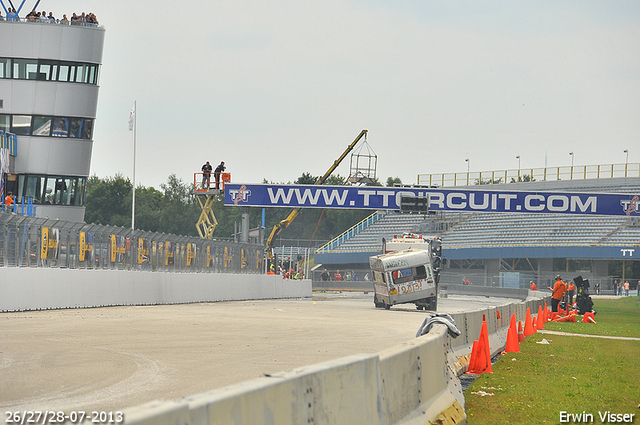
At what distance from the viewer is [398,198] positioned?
149 ft

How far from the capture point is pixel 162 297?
1161 inches

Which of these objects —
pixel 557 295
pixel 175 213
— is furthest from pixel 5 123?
pixel 175 213

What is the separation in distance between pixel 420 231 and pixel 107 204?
154ft

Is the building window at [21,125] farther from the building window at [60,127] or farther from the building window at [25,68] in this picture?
the building window at [25,68]

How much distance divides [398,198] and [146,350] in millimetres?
33682

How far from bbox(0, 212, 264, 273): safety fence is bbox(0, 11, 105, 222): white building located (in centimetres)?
1479

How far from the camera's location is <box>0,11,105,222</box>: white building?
148ft

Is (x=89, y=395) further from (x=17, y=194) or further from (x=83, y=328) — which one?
(x=17, y=194)

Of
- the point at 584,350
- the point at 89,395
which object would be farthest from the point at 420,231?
the point at 89,395

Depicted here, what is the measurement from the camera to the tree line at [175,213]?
106812mm

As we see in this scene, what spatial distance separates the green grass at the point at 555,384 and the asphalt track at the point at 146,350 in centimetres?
256

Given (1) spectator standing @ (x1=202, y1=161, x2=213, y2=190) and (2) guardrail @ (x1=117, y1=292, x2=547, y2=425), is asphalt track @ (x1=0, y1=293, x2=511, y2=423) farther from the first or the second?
(1) spectator standing @ (x1=202, y1=161, x2=213, y2=190)

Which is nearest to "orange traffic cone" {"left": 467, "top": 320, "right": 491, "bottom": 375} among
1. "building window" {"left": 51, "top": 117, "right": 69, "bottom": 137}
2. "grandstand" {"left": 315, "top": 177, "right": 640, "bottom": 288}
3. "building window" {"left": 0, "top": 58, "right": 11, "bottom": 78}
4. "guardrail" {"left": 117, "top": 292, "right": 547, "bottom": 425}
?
"guardrail" {"left": 117, "top": 292, "right": 547, "bottom": 425}

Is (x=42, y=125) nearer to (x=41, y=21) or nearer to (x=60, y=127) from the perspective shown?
(x=60, y=127)
